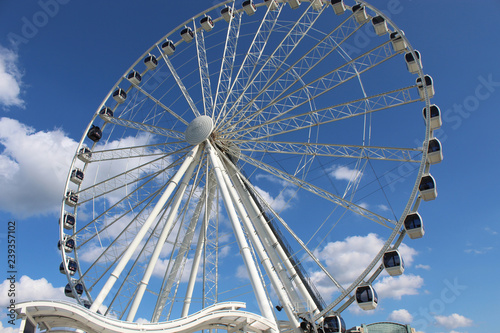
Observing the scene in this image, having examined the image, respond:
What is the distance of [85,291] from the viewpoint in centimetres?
2220

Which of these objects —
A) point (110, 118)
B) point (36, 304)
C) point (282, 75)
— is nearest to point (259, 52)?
point (282, 75)

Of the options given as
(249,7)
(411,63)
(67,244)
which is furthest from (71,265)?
(411,63)

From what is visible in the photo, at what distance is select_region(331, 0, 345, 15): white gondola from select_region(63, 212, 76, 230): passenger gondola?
20.4m

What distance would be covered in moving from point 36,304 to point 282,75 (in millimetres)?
15581

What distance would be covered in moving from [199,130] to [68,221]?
1018 centimetres

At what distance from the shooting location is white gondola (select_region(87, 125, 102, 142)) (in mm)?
24672

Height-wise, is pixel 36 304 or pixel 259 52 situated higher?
pixel 259 52

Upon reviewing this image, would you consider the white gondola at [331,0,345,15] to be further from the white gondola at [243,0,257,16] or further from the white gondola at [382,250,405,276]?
the white gondola at [382,250,405,276]

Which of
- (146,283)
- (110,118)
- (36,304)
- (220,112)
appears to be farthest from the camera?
(110,118)

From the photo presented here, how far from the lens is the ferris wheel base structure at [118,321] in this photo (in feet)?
42.7

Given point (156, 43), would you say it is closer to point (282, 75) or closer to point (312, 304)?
point (282, 75)

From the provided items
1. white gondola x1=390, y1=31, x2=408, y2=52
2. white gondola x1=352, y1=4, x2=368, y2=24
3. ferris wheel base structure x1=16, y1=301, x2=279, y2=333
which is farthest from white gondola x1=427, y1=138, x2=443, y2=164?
ferris wheel base structure x1=16, y1=301, x2=279, y2=333

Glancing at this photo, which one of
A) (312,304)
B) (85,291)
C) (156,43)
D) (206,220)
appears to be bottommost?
(312,304)

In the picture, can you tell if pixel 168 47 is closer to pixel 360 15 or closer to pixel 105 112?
pixel 105 112
